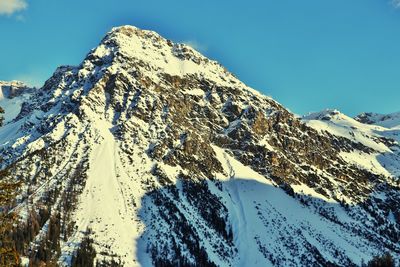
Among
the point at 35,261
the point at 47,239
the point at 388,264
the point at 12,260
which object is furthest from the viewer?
the point at 47,239

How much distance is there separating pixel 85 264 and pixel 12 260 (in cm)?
17362

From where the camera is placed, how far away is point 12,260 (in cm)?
2375

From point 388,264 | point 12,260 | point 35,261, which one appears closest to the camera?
point 12,260

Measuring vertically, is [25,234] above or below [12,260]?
above

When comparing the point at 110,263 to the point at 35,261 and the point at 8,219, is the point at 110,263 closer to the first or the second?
the point at 35,261

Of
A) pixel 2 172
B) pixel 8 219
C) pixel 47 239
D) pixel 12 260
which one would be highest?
pixel 47 239

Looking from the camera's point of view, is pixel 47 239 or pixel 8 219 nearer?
pixel 8 219

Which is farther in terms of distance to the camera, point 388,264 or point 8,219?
point 388,264

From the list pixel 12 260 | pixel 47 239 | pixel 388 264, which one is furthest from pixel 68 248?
pixel 12 260

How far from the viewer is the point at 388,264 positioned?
46.4m

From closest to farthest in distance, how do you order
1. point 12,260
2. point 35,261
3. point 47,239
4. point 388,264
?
point 12,260, point 388,264, point 35,261, point 47,239

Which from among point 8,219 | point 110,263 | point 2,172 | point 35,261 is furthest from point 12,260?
point 110,263

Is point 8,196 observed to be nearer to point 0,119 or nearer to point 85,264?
point 0,119

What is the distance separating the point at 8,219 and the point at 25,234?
187676 millimetres
